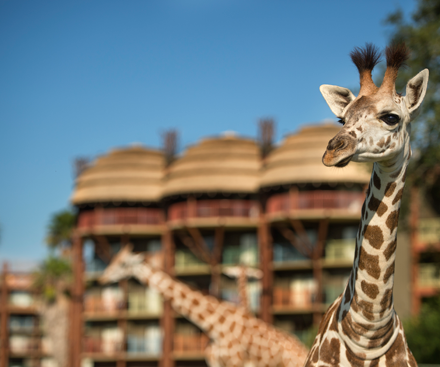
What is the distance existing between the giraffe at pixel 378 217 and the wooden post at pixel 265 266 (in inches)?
1372

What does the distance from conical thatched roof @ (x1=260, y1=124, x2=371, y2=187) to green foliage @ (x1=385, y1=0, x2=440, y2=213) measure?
1526cm

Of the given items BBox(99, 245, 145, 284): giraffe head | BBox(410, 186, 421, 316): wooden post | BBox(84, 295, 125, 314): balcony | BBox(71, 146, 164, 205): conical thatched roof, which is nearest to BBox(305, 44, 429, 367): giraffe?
BBox(99, 245, 145, 284): giraffe head

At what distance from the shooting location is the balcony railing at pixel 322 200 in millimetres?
40469

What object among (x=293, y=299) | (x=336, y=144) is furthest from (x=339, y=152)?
(x=293, y=299)

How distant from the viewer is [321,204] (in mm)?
40406

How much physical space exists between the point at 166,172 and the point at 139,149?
3.05m

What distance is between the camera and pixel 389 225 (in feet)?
21.5

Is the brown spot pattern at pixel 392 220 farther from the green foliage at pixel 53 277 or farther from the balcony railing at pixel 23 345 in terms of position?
the balcony railing at pixel 23 345

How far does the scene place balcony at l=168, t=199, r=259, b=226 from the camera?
42562mm

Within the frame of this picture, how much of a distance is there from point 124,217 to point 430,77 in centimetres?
2799

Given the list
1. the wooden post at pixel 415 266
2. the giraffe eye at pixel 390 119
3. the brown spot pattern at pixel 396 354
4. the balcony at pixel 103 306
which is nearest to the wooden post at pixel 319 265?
the wooden post at pixel 415 266

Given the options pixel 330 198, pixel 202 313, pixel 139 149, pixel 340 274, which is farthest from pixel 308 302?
pixel 202 313

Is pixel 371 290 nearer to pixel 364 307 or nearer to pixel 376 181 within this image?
pixel 364 307

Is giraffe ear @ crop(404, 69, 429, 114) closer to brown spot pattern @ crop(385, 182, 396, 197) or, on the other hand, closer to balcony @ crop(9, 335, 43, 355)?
brown spot pattern @ crop(385, 182, 396, 197)
